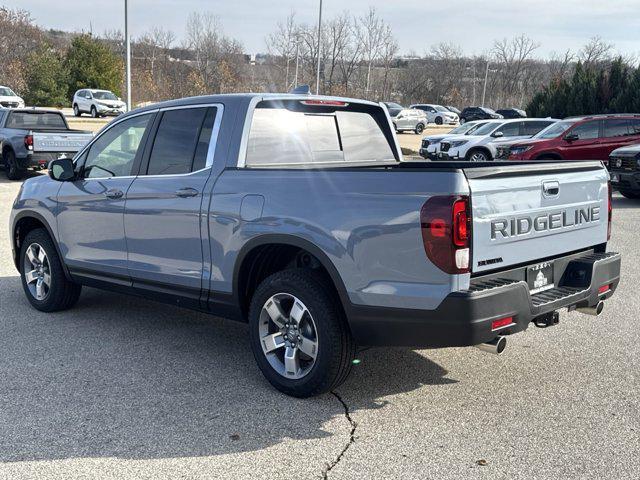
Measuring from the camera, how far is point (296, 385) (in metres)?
4.40

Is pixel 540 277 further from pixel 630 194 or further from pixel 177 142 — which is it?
pixel 630 194

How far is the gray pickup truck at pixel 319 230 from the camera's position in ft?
12.5

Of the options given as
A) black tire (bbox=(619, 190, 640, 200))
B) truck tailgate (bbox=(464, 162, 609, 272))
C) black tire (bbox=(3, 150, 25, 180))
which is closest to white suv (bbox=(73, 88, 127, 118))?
black tire (bbox=(3, 150, 25, 180))

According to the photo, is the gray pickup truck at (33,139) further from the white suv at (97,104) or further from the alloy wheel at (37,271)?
the white suv at (97,104)

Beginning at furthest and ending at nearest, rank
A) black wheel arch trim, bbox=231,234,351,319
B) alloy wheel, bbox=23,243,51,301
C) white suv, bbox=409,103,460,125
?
1. white suv, bbox=409,103,460,125
2. alloy wheel, bbox=23,243,51,301
3. black wheel arch trim, bbox=231,234,351,319

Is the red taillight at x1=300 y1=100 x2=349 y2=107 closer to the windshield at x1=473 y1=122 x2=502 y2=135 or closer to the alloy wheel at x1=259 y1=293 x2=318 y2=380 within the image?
the alloy wheel at x1=259 y1=293 x2=318 y2=380

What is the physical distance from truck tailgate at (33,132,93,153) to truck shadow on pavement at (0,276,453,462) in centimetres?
1015

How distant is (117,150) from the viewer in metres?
5.84

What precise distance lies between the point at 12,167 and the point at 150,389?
14069mm

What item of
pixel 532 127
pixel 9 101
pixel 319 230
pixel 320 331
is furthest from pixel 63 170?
pixel 9 101

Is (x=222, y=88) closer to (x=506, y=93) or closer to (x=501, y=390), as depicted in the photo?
(x=501, y=390)

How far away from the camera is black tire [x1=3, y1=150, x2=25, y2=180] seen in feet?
54.9

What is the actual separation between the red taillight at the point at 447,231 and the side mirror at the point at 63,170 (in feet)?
11.4

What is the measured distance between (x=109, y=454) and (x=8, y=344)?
2257mm
